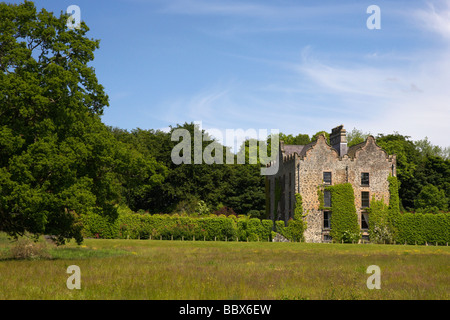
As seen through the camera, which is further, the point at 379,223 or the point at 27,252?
the point at 379,223

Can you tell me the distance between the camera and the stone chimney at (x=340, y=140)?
64.1 meters

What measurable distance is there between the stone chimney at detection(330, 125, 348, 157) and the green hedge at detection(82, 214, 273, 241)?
46.4 ft

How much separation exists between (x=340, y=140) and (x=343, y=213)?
993cm

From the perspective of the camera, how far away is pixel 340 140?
64438 mm

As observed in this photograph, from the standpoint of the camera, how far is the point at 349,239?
5906 cm

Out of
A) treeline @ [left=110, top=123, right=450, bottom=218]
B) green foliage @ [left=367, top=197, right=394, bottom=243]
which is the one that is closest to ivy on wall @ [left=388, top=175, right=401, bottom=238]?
green foliage @ [left=367, top=197, right=394, bottom=243]

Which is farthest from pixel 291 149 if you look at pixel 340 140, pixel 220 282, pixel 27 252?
pixel 220 282

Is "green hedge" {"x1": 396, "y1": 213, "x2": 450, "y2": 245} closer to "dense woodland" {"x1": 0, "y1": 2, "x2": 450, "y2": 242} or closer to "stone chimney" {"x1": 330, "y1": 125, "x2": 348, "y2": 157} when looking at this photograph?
"stone chimney" {"x1": 330, "y1": 125, "x2": 348, "y2": 157}

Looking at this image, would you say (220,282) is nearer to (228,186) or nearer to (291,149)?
(291,149)

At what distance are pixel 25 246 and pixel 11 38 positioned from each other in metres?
10.9

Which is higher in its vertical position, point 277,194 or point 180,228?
point 277,194
